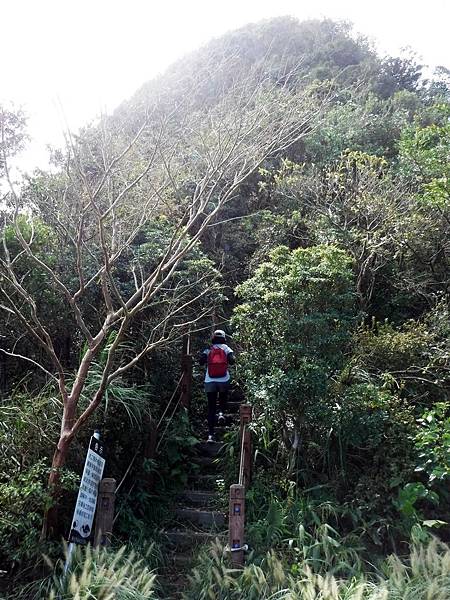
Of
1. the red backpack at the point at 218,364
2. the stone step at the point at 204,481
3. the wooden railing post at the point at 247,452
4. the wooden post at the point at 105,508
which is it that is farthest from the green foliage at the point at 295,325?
the wooden post at the point at 105,508

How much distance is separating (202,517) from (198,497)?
46 cm

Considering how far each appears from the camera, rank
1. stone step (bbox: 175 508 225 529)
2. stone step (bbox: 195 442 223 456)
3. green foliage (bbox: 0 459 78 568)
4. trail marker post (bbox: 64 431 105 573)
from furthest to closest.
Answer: stone step (bbox: 195 442 223 456), stone step (bbox: 175 508 225 529), green foliage (bbox: 0 459 78 568), trail marker post (bbox: 64 431 105 573)

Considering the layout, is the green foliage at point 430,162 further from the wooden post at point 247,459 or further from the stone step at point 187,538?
the stone step at point 187,538

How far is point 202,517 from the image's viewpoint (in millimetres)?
6379

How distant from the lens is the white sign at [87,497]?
15.0ft

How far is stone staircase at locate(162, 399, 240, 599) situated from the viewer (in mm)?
5539

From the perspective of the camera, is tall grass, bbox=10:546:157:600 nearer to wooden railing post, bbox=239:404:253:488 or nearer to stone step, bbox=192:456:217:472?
wooden railing post, bbox=239:404:253:488

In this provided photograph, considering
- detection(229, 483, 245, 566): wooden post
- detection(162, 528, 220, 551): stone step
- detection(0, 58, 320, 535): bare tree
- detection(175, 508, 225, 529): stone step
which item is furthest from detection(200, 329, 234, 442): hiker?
detection(229, 483, 245, 566): wooden post

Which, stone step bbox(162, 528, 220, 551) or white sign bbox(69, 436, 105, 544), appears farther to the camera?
stone step bbox(162, 528, 220, 551)

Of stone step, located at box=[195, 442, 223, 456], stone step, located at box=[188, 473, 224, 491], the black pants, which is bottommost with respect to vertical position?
stone step, located at box=[188, 473, 224, 491]

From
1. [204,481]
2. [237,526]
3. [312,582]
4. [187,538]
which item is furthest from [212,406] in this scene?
[312,582]

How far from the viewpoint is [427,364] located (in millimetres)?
6926

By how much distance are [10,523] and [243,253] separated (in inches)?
306

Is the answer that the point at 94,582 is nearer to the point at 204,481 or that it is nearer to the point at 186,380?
the point at 204,481
